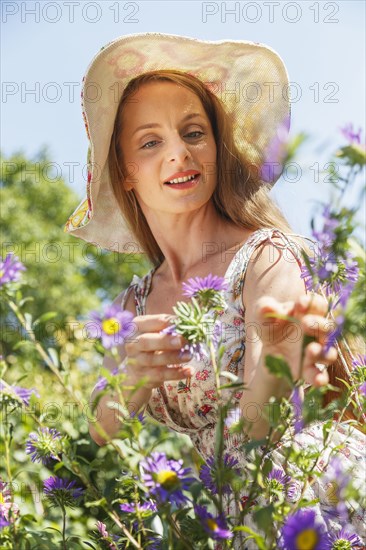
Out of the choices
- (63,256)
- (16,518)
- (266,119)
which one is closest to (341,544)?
(16,518)

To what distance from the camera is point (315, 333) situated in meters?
0.81

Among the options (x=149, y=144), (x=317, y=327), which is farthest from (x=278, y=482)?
(x=149, y=144)

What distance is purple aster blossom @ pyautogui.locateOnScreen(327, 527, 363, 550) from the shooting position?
1.12m

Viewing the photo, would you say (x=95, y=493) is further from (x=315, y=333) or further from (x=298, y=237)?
(x=298, y=237)

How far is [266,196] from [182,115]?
0.30 meters

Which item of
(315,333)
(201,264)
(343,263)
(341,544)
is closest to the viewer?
(315,333)

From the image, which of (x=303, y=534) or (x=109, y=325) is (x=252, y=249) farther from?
(x=303, y=534)

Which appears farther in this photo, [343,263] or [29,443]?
[29,443]

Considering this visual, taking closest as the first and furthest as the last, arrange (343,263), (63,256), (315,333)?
(315,333)
(343,263)
(63,256)

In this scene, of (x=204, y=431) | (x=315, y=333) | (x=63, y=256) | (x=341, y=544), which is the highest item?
(x=315, y=333)

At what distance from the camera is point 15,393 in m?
0.99

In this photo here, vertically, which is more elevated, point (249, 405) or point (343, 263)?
point (343, 263)

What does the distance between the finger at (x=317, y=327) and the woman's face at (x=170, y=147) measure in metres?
0.93

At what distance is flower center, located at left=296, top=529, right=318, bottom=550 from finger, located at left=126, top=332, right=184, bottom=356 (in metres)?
0.33
